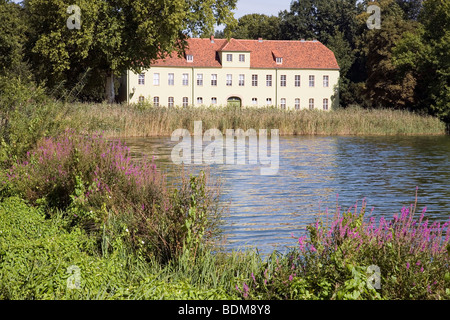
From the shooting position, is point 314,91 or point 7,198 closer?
point 7,198

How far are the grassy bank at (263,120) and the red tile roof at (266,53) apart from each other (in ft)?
86.3

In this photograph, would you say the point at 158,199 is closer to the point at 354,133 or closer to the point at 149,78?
the point at 354,133

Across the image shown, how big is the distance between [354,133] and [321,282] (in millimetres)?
37872

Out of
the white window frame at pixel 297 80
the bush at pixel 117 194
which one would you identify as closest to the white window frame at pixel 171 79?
the white window frame at pixel 297 80

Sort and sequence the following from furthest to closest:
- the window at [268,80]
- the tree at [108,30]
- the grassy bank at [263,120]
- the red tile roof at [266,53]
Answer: the window at [268,80], the red tile roof at [266,53], the tree at [108,30], the grassy bank at [263,120]

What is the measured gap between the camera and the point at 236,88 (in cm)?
7006

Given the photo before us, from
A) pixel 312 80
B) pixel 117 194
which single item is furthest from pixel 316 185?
pixel 312 80

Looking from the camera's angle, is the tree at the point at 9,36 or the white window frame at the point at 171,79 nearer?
the tree at the point at 9,36

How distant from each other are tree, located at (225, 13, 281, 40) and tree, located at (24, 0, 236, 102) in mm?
42924

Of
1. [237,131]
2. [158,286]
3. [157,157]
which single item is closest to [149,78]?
[237,131]

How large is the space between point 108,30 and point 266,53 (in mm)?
32825

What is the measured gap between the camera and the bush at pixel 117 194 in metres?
7.88

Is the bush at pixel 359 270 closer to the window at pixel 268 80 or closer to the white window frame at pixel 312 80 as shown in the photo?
the window at pixel 268 80

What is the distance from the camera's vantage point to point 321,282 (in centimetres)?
598
